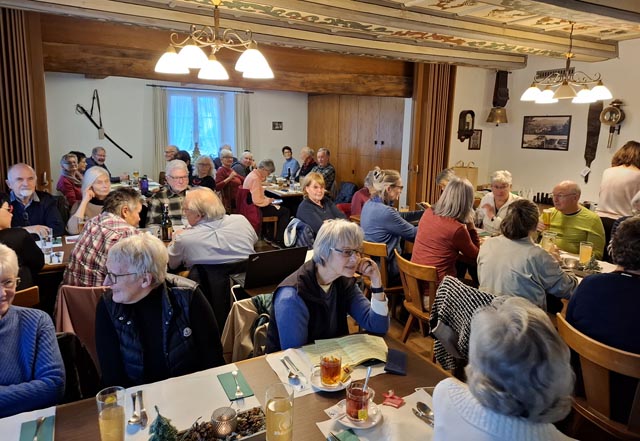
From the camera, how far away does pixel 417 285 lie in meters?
3.00

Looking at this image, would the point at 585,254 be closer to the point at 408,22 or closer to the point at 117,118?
the point at 408,22

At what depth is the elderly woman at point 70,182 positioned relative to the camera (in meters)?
5.56

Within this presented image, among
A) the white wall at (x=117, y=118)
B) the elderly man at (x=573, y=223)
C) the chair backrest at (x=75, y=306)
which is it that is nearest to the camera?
the chair backrest at (x=75, y=306)

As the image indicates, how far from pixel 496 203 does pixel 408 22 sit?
74.0 inches

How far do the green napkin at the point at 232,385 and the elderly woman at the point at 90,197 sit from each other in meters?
2.71

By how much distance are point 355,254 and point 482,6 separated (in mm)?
3095

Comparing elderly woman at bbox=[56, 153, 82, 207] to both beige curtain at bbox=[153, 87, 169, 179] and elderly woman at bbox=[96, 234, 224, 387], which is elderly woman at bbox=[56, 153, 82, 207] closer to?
beige curtain at bbox=[153, 87, 169, 179]

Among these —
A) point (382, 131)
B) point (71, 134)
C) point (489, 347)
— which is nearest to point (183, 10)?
point (489, 347)

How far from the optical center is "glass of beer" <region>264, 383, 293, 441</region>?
1.23 m

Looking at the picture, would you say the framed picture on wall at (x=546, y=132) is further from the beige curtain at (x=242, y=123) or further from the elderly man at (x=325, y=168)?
the beige curtain at (x=242, y=123)

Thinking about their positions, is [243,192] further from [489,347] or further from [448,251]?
[489,347]

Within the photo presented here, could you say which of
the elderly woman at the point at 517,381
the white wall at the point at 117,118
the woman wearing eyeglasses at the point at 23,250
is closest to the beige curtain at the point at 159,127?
the white wall at the point at 117,118

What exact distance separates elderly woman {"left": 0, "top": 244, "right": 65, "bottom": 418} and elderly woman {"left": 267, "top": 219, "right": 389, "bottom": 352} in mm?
795

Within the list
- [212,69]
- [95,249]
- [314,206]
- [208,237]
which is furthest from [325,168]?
[95,249]
